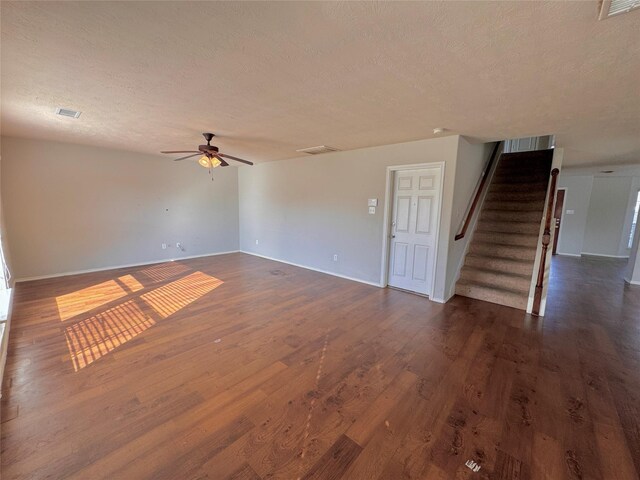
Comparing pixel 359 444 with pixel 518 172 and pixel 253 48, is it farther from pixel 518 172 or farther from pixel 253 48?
pixel 518 172

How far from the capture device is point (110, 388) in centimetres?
203

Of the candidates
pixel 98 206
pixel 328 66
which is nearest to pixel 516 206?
pixel 328 66

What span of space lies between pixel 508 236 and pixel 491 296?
1.29 meters

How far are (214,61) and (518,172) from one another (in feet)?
20.7

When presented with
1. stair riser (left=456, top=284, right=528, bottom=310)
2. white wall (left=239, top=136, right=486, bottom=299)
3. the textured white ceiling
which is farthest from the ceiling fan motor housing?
stair riser (left=456, top=284, right=528, bottom=310)

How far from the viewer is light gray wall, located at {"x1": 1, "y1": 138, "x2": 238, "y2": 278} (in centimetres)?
443

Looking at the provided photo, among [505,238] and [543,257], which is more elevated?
[505,238]

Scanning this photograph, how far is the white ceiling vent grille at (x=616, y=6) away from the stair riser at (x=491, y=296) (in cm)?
347

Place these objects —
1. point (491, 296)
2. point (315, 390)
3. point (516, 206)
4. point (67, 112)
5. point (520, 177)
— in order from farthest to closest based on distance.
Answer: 1. point (520, 177)
2. point (516, 206)
3. point (491, 296)
4. point (67, 112)
5. point (315, 390)

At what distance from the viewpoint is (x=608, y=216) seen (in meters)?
7.33

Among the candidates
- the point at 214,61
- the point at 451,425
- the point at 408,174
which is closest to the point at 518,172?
the point at 408,174

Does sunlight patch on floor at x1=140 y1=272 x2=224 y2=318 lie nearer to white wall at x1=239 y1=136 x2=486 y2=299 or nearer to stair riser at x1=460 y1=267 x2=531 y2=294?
white wall at x1=239 y1=136 x2=486 y2=299

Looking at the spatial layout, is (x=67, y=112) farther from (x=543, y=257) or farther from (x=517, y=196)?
(x=517, y=196)

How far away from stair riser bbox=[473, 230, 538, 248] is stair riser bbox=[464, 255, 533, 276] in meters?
0.41
